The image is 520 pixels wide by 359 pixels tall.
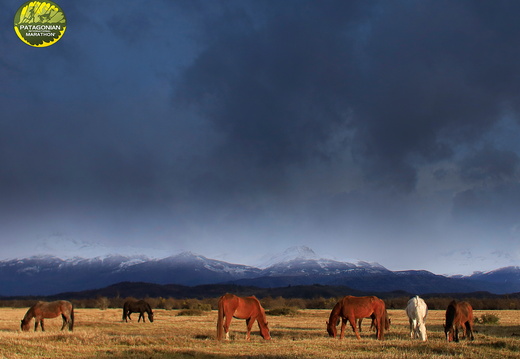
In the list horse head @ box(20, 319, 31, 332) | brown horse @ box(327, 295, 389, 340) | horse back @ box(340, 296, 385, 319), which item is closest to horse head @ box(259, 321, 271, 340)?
brown horse @ box(327, 295, 389, 340)

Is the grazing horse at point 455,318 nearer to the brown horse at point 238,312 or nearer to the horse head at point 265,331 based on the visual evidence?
the horse head at point 265,331

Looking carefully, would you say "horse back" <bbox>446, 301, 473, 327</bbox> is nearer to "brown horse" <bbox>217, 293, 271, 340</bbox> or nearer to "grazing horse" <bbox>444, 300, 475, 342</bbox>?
"grazing horse" <bbox>444, 300, 475, 342</bbox>

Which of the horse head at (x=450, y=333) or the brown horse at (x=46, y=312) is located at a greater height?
the brown horse at (x=46, y=312)

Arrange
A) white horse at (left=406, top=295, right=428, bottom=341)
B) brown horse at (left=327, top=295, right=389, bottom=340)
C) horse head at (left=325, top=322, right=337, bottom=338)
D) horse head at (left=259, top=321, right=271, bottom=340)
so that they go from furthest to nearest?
horse head at (left=325, top=322, right=337, bottom=338) < brown horse at (left=327, top=295, right=389, bottom=340) < horse head at (left=259, top=321, right=271, bottom=340) < white horse at (left=406, top=295, right=428, bottom=341)

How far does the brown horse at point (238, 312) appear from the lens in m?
22.0

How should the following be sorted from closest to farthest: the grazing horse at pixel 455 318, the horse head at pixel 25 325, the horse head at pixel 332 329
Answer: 1. the grazing horse at pixel 455 318
2. the horse head at pixel 332 329
3. the horse head at pixel 25 325

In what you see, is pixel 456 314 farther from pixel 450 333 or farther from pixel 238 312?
pixel 238 312

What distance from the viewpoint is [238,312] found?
2262 cm

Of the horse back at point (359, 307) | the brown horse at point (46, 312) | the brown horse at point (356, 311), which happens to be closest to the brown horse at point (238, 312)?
the brown horse at point (356, 311)

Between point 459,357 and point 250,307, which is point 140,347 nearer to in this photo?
point 250,307

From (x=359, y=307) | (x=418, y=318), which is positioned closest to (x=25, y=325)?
(x=359, y=307)

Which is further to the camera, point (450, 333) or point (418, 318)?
point (418, 318)

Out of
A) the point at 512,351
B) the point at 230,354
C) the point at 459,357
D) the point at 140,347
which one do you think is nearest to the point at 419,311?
the point at 512,351

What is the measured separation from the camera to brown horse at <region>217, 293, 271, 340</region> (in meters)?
22.0
